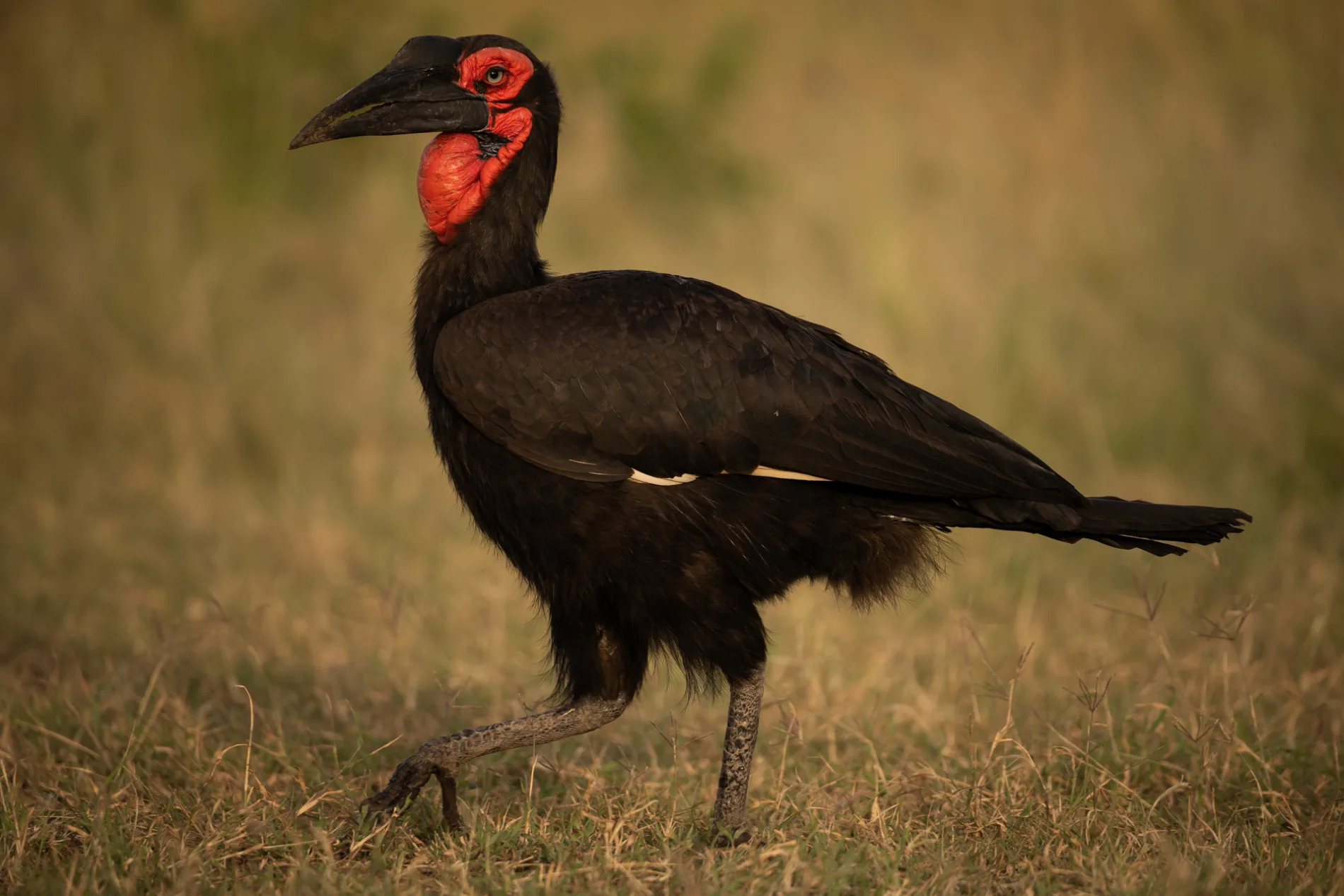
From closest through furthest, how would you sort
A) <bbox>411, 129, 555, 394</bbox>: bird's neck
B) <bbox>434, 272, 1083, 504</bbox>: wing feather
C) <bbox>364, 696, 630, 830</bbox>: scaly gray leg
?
<bbox>434, 272, 1083, 504</bbox>: wing feather → <bbox>364, 696, 630, 830</bbox>: scaly gray leg → <bbox>411, 129, 555, 394</bbox>: bird's neck

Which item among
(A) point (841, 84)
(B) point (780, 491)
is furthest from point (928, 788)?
(A) point (841, 84)

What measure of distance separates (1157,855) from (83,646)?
324cm

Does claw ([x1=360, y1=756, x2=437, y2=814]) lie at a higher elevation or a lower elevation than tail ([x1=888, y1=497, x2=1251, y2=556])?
lower

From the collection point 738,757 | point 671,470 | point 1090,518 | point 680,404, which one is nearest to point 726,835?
point 738,757

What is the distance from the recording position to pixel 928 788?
10.8 feet

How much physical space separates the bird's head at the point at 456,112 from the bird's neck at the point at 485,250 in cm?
1

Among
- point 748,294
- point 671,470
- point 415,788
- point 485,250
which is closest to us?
point 671,470

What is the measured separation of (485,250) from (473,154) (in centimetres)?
25

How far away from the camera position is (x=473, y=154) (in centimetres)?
329

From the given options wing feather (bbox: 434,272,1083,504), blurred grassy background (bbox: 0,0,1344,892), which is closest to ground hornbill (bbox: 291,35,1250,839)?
wing feather (bbox: 434,272,1083,504)

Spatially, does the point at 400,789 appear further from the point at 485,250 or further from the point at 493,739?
the point at 485,250

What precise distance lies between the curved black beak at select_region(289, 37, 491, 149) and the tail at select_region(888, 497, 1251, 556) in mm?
1383

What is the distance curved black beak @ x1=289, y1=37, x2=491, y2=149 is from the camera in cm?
321

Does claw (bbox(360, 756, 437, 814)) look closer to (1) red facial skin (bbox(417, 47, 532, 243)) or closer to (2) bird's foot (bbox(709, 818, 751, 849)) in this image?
(2) bird's foot (bbox(709, 818, 751, 849))
